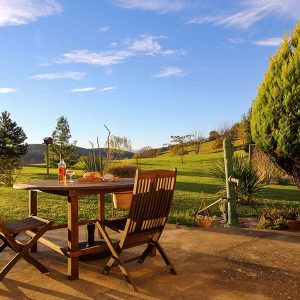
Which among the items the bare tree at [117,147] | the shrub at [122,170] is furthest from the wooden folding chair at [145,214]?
the shrub at [122,170]

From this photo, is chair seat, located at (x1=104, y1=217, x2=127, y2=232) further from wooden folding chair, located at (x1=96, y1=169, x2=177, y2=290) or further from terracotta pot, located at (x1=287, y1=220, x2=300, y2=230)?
terracotta pot, located at (x1=287, y1=220, x2=300, y2=230)

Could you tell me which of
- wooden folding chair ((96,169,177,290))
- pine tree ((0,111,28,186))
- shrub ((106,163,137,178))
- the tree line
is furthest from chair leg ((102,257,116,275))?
pine tree ((0,111,28,186))

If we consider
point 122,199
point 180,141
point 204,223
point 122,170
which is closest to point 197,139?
point 180,141

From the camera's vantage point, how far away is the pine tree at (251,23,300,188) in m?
5.70

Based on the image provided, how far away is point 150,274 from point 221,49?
7.56 metres

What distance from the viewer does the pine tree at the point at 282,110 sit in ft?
18.7

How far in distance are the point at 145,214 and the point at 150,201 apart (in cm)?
13

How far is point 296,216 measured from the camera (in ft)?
19.6

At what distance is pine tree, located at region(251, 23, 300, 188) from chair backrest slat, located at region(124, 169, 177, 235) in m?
3.10

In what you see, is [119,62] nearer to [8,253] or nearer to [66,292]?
[8,253]

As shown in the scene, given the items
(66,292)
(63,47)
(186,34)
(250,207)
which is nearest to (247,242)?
(66,292)

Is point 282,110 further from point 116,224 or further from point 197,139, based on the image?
point 197,139

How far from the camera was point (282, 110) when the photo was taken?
5828 millimetres

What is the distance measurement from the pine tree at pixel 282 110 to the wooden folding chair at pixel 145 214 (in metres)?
3.10
